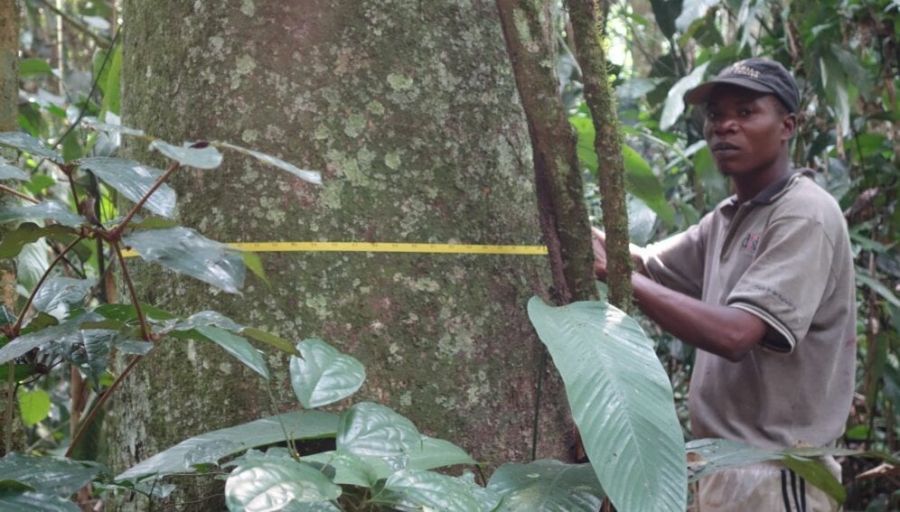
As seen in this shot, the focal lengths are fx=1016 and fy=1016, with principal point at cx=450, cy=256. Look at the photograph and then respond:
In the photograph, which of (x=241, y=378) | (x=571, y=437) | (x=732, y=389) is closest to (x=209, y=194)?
(x=241, y=378)

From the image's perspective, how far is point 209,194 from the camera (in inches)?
50.1

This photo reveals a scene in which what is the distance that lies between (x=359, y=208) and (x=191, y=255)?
0.40 metres

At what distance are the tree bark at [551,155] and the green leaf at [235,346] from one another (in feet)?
1.82

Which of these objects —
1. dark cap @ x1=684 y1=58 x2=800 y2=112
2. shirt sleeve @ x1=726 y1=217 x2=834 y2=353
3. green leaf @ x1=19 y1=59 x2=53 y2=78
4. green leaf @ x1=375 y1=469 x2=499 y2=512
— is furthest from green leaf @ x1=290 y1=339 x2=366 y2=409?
green leaf @ x1=19 y1=59 x2=53 y2=78

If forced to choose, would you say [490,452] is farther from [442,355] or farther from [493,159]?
[493,159]

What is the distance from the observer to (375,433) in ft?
3.21

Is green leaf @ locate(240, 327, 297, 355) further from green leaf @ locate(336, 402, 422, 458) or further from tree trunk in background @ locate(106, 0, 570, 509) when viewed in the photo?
tree trunk in background @ locate(106, 0, 570, 509)

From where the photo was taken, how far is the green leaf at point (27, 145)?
92cm

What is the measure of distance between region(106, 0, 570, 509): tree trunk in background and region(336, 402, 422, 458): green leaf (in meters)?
0.21

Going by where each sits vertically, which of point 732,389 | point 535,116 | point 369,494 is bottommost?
point 732,389

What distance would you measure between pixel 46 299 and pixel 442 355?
460 millimetres

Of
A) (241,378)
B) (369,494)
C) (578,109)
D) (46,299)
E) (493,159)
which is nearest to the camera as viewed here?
(369,494)

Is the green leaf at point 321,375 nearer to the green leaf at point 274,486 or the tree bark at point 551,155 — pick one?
the green leaf at point 274,486

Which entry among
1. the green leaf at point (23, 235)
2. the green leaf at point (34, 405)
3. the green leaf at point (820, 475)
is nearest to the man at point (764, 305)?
the green leaf at point (820, 475)
